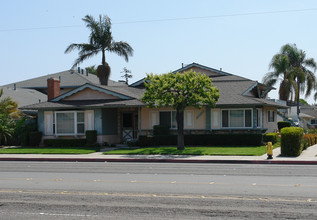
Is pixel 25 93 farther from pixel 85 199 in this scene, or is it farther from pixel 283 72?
pixel 85 199

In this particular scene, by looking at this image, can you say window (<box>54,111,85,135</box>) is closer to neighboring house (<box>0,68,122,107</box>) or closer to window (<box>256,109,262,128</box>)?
window (<box>256,109,262,128</box>)

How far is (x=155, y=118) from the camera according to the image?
31281 millimetres

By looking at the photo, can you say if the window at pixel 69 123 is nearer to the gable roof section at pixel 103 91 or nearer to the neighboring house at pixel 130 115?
the neighboring house at pixel 130 115

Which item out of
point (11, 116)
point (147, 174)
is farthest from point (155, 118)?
point (147, 174)

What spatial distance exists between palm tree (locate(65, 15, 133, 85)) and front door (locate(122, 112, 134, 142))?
10.5 metres

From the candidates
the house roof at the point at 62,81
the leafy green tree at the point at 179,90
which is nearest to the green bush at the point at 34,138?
the leafy green tree at the point at 179,90

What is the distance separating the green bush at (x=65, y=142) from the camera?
30.4 metres

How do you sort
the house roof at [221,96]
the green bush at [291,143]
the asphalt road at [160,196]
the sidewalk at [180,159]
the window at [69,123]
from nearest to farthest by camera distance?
the asphalt road at [160,196]
the sidewalk at [180,159]
the green bush at [291,143]
the house roof at [221,96]
the window at [69,123]

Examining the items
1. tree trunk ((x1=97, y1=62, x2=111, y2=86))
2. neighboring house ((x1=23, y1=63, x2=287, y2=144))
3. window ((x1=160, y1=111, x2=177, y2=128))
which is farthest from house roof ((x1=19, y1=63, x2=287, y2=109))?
tree trunk ((x1=97, y1=62, x2=111, y2=86))

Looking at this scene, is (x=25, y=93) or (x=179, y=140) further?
(x=25, y=93)

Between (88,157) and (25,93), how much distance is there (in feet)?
80.7

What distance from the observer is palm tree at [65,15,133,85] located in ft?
136

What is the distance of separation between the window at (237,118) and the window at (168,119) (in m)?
3.49

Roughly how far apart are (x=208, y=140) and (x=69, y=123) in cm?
1020
